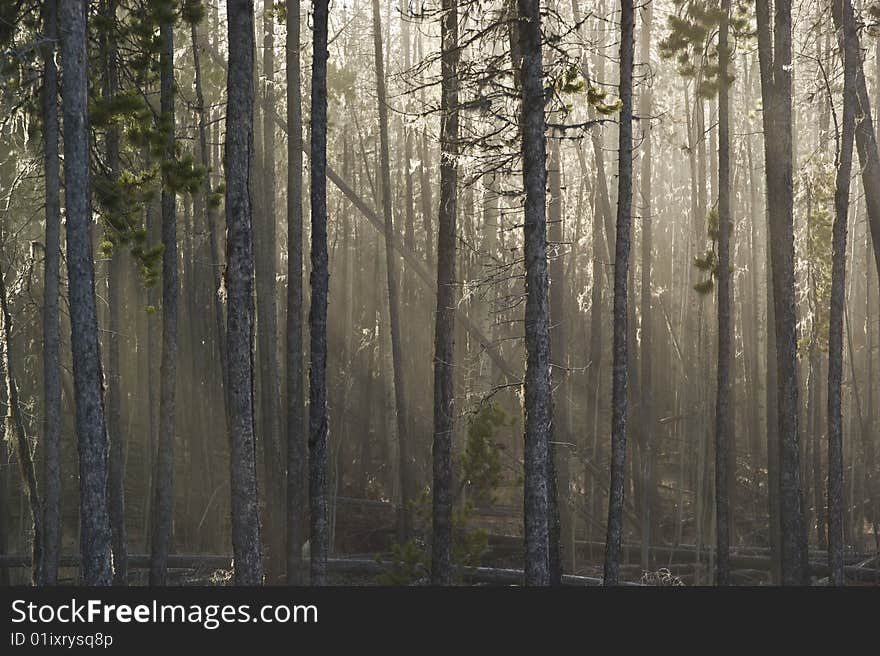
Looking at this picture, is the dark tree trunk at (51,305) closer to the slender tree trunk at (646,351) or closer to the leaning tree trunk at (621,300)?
the leaning tree trunk at (621,300)

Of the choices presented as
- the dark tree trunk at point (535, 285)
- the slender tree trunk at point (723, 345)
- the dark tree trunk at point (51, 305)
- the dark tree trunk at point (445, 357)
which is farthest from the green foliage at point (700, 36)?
the dark tree trunk at point (51, 305)

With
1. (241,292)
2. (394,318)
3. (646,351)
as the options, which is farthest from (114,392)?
(646,351)

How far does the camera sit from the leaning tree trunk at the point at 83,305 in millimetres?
10156

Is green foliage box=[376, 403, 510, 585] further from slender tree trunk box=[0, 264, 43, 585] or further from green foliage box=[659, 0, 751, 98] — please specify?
green foliage box=[659, 0, 751, 98]

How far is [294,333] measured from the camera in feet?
51.3

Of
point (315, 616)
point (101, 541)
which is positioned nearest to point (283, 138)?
point (101, 541)

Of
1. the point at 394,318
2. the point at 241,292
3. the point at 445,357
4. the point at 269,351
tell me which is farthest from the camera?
the point at 394,318

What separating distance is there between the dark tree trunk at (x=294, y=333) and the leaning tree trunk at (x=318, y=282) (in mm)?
2104

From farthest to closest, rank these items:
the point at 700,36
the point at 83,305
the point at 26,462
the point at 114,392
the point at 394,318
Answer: the point at 394,318 → the point at 114,392 → the point at 700,36 → the point at 26,462 → the point at 83,305

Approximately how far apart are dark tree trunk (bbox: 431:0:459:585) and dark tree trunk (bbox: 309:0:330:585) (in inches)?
77.8

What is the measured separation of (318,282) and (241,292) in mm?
1270

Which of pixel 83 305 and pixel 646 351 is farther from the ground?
pixel 646 351

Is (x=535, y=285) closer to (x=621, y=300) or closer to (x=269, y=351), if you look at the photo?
(x=621, y=300)

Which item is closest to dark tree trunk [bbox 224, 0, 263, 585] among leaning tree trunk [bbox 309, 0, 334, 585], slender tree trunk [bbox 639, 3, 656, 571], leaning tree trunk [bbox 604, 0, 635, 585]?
leaning tree trunk [bbox 309, 0, 334, 585]
